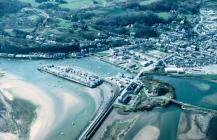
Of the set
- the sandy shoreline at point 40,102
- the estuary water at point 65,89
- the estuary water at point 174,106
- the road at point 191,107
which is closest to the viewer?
the estuary water at point 174,106

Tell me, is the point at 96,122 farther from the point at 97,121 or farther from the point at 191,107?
the point at 191,107

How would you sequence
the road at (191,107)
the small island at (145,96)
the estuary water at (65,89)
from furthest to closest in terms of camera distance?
the small island at (145,96) < the road at (191,107) < the estuary water at (65,89)

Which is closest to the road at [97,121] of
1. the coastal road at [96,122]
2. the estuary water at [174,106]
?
the coastal road at [96,122]

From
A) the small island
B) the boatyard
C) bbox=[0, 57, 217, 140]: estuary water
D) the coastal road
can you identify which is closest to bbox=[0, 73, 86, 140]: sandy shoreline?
bbox=[0, 57, 217, 140]: estuary water

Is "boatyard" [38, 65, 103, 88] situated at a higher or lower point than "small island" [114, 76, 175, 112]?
higher

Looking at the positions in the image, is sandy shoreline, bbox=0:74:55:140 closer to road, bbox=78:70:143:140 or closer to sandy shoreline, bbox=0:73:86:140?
A: sandy shoreline, bbox=0:73:86:140

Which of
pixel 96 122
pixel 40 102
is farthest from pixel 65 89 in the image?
pixel 96 122

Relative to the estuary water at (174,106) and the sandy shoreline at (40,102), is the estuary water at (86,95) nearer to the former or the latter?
the estuary water at (174,106)

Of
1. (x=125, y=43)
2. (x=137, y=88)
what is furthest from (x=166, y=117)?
(x=125, y=43)

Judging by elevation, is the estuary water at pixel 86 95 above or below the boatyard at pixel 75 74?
below

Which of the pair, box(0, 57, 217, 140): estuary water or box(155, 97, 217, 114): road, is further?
box(155, 97, 217, 114): road

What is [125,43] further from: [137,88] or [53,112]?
[53,112]

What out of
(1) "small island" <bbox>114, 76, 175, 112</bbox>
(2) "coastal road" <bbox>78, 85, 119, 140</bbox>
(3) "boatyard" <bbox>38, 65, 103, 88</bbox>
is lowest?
(2) "coastal road" <bbox>78, 85, 119, 140</bbox>

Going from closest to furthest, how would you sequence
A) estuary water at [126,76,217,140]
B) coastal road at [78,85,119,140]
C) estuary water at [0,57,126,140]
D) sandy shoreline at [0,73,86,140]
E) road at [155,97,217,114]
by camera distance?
coastal road at [78,85,119,140]
estuary water at [126,76,217,140]
sandy shoreline at [0,73,86,140]
estuary water at [0,57,126,140]
road at [155,97,217,114]
